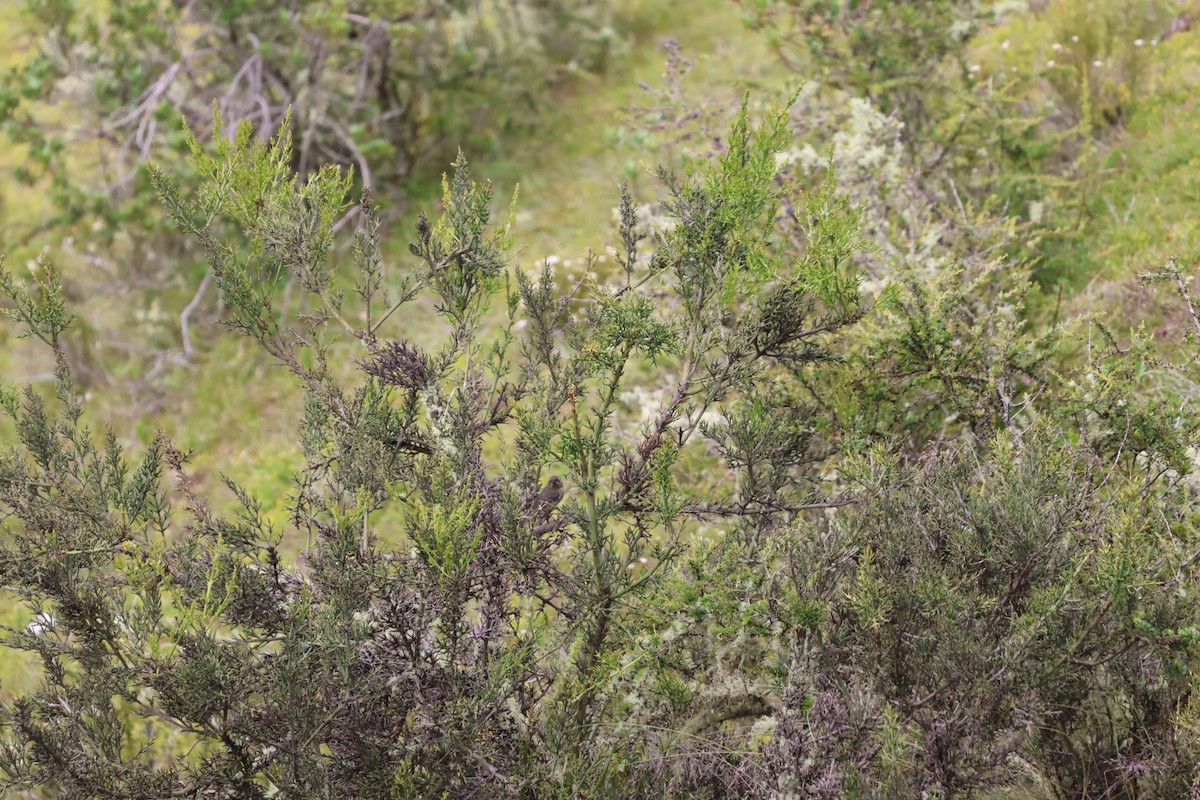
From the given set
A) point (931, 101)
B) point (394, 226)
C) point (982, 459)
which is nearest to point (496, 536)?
point (982, 459)

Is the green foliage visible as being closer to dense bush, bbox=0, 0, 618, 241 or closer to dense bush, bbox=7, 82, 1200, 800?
dense bush, bbox=7, 82, 1200, 800

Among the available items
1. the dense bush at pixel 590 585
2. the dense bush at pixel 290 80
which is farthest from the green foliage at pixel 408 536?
the dense bush at pixel 290 80

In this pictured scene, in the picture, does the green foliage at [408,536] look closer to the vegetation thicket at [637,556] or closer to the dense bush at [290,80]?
the vegetation thicket at [637,556]

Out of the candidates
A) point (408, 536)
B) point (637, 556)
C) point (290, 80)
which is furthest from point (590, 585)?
point (290, 80)

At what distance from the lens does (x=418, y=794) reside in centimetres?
241

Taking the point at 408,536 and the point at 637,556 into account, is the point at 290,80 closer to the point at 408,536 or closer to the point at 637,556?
the point at 408,536

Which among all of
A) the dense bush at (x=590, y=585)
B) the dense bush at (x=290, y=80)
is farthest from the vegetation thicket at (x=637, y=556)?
the dense bush at (x=290, y=80)

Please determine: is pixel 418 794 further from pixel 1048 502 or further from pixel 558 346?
pixel 558 346

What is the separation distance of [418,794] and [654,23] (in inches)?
333

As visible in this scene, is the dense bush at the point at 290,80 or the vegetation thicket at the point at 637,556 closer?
the vegetation thicket at the point at 637,556

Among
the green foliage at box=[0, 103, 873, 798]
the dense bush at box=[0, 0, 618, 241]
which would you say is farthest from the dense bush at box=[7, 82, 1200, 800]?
the dense bush at box=[0, 0, 618, 241]

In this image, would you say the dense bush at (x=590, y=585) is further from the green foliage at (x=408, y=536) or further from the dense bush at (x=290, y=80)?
the dense bush at (x=290, y=80)

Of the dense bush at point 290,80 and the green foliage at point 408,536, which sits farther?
the dense bush at point 290,80

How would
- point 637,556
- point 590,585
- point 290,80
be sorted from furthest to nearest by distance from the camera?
1. point 290,80
2. point 637,556
3. point 590,585
